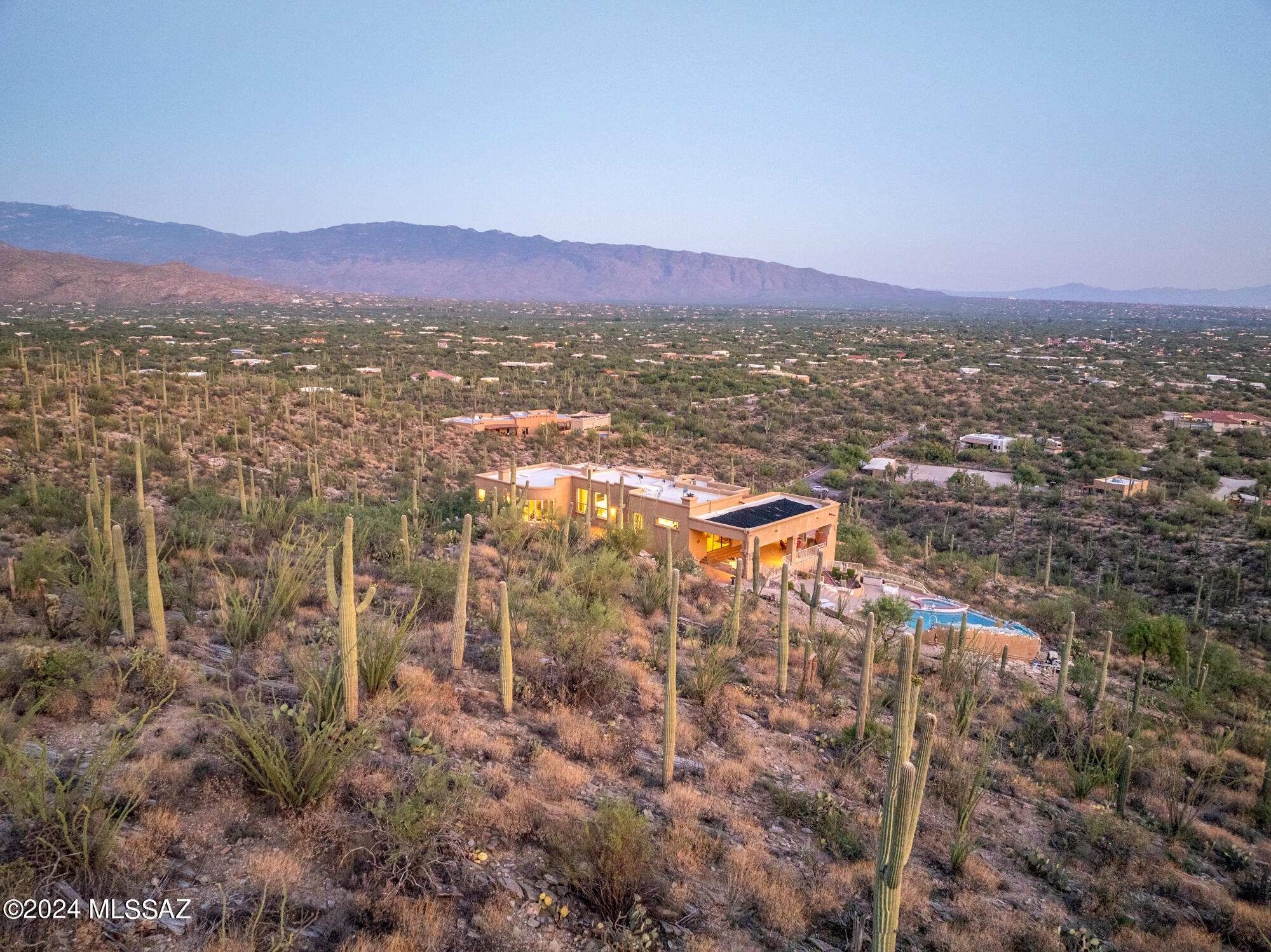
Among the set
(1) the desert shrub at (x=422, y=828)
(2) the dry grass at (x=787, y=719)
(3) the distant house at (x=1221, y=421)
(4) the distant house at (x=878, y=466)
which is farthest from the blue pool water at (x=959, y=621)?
(3) the distant house at (x=1221, y=421)

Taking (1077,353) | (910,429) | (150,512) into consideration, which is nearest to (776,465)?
(910,429)

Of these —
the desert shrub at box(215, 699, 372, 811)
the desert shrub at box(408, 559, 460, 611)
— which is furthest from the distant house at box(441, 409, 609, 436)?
the desert shrub at box(215, 699, 372, 811)

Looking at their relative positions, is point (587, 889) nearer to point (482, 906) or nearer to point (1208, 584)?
point (482, 906)

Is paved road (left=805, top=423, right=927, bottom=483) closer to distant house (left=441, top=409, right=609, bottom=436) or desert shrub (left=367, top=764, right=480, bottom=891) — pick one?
distant house (left=441, top=409, right=609, bottom=436)

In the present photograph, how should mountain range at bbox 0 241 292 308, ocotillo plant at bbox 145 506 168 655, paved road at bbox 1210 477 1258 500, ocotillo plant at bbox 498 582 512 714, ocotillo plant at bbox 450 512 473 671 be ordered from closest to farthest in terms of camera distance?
1. ocotillo plant at bbox 145 506 168 655
2. ocotillo plant at bbox 498 582 512 714
3. ocotillo plant at bbox 450 512 473 671
4. paved road at bbox 1210 477 1258 500
5. mountain range at bbox 0 241 292 308

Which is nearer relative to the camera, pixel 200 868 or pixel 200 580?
pixel 200 868

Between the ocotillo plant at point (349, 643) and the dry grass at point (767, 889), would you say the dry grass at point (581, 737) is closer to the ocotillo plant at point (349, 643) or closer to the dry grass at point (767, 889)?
the dry grass at point (767, 889)
